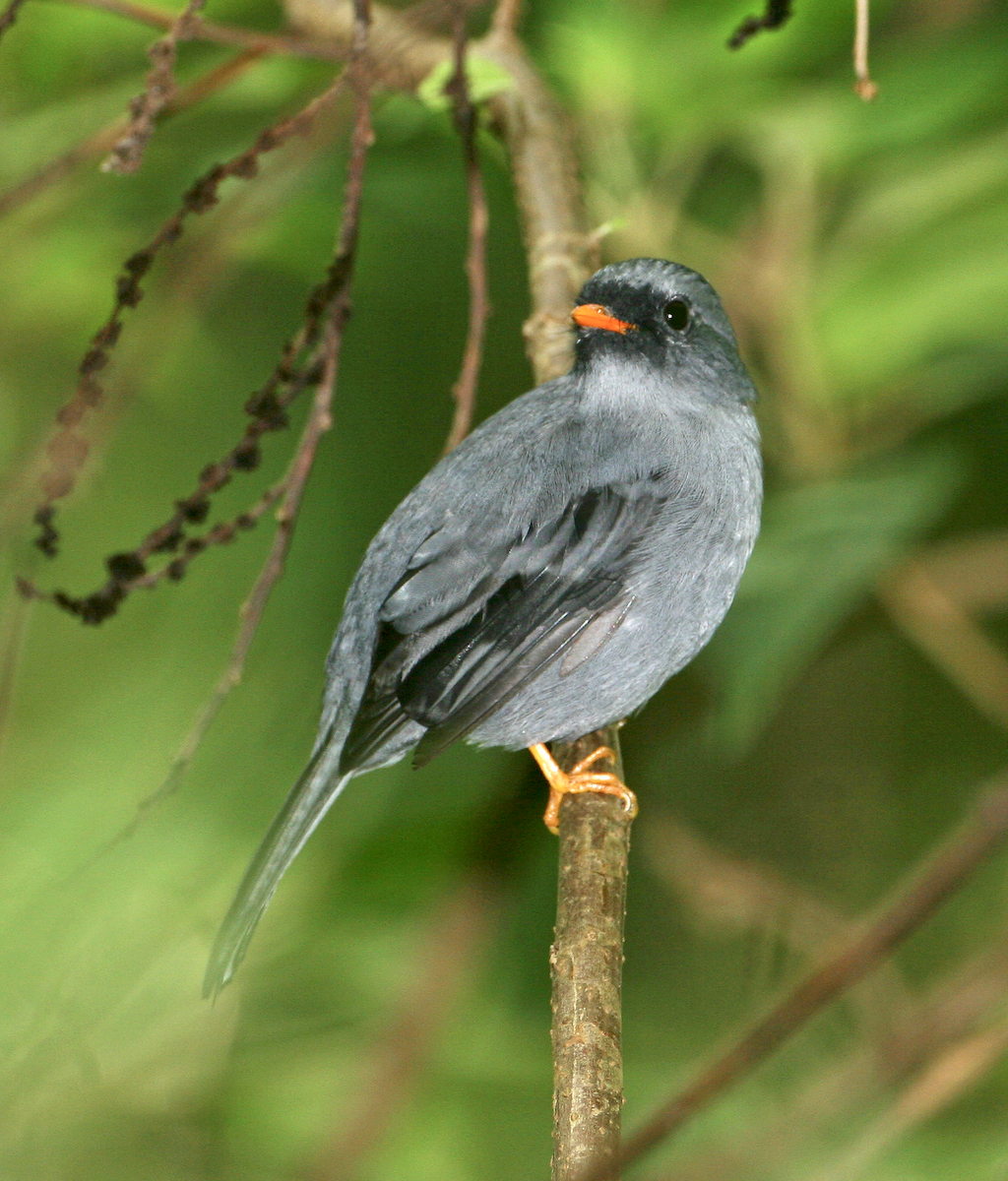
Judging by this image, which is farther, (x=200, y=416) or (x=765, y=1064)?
(x=200, y=416)

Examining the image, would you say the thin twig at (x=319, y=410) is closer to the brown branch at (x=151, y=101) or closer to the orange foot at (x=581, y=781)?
the brown branch at (x=151, y=101)

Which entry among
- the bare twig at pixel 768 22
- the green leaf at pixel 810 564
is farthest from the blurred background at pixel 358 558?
the bare twig at pixel 768 22

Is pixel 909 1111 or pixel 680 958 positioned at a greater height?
pixel 909 1111

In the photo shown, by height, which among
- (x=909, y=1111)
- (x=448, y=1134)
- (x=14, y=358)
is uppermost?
(x=14, y=358)

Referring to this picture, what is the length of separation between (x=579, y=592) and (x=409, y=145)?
1922 mm

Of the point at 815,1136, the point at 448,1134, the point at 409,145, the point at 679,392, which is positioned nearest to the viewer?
the point at 815,1136

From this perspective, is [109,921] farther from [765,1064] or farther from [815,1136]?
[765,1064]

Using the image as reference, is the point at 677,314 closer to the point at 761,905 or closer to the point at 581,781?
the point at 581,781

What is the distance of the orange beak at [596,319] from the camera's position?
318 centimetres

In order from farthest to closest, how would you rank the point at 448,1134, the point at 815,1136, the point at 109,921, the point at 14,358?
the point at 14,358 < the point at 448,1134 < the point at 109,921 < the point at 815,1136

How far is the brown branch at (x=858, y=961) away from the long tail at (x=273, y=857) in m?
1.28

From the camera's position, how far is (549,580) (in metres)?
3.04

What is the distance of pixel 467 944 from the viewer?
398 centimetres

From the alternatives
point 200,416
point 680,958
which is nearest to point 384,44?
point 200,416
